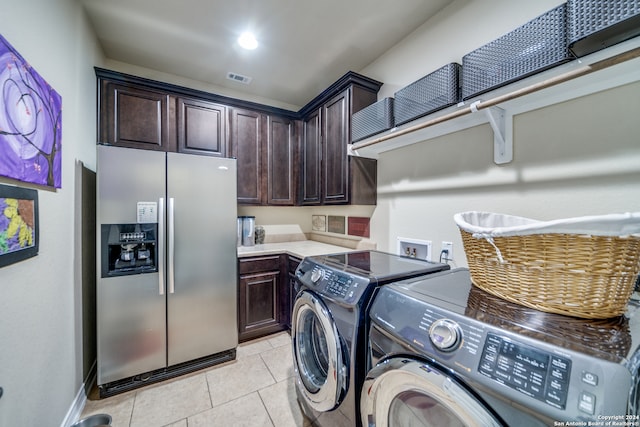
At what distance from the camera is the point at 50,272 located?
1303 mm

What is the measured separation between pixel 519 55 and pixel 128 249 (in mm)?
2575

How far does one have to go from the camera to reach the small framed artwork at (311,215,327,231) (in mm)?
3094

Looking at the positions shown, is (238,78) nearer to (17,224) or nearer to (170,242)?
(170,242)

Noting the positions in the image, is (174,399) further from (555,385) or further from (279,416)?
(555,385)

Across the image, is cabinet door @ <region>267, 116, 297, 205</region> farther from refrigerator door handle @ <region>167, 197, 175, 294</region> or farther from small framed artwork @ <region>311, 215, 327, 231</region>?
refrigerator door handle @ <region>167, 197, 175, 294</region>

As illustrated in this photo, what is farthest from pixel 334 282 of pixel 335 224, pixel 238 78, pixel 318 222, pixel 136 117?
pixel 238 78

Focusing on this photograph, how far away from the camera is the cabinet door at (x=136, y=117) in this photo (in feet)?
6.85

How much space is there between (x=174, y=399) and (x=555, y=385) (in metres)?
2.09

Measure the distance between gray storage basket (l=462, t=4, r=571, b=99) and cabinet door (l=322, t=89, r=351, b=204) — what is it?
1.04m

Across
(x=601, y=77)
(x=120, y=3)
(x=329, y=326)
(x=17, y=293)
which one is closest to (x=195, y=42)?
(x=120, y=3)

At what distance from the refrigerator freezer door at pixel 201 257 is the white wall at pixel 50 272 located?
0.53m

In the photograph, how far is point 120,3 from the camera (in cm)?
170

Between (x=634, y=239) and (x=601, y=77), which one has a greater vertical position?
(x=601, y=77)

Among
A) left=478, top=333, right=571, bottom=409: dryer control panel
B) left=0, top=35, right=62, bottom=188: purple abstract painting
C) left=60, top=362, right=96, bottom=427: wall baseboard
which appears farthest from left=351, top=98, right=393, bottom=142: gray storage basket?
left=60, top=362, right=96, bottom=427: wall baseboard
